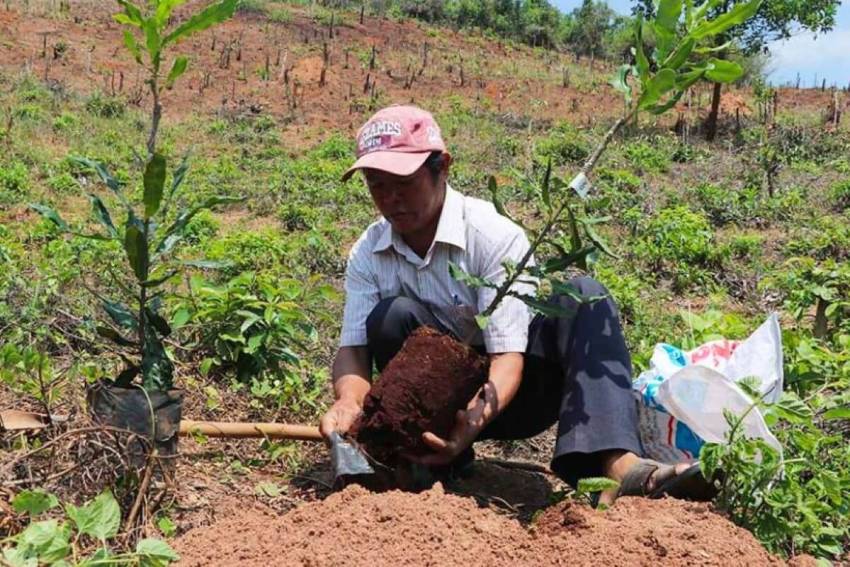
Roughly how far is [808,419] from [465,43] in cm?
2423

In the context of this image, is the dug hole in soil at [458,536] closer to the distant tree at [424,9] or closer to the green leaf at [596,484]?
the green leaf at [596,484]

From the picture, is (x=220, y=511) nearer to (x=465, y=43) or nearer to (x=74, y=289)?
(x=74, y=289)

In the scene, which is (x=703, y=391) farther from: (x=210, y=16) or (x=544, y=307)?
(x=210, y=16)

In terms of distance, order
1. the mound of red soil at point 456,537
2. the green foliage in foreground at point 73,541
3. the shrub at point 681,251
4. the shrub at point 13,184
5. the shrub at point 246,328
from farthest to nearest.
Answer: the shrub at point 13,184 < the shrub at point 681,251 < the shrub at point 246,328 < the mound of red soil at point 456,537 < the green foliage in foreground at point 73,541

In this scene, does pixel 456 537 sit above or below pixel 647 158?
below

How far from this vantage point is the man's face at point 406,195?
220cm

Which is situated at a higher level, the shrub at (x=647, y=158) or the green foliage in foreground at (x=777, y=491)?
the shrub at (x=647, y=158)

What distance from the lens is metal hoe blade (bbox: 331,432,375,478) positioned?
214 cm

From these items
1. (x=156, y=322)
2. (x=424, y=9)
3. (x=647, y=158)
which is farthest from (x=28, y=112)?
(x=424, y=9)

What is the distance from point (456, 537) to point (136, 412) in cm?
87

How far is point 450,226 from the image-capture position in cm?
A: 235

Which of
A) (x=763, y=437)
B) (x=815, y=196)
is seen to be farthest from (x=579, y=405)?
(x=815, y=196)

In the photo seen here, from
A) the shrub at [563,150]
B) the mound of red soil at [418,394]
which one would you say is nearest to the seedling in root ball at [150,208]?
the mound of red soil at [418,394]

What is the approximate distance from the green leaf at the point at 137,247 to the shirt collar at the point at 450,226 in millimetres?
685
